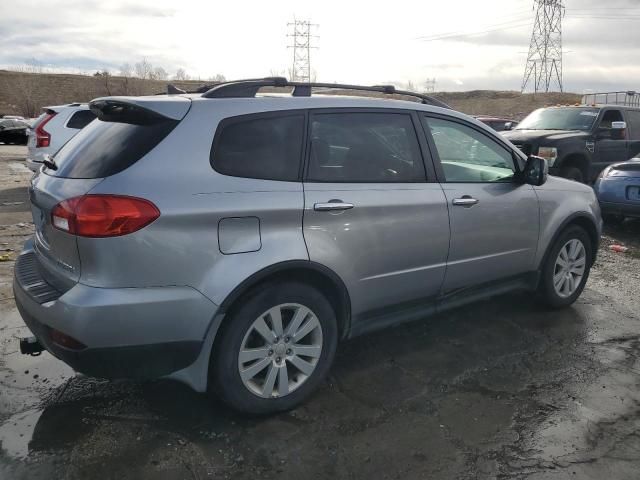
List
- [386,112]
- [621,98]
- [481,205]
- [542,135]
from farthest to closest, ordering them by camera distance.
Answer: [621,98]
[542,135]
[481,205]
[386,112]

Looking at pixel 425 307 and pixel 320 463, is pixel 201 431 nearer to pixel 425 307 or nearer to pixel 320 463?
pixel 320 463

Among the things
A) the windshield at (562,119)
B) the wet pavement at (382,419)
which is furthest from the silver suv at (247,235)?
the windshield at (562,119)

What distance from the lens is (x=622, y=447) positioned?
2914mm

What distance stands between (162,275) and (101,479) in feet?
3.21

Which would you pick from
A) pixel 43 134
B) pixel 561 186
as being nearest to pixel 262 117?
pixel 561 186

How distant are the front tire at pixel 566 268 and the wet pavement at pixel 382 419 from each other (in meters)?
0.51

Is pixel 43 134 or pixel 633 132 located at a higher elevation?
pixel 633 132

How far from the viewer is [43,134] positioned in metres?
10.5

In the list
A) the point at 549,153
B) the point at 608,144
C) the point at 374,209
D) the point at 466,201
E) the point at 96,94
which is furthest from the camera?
the point at 96,94

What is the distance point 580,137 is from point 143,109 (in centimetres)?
878

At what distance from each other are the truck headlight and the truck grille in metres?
8.20

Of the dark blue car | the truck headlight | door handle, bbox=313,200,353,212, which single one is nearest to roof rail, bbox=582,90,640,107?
the truck headlight

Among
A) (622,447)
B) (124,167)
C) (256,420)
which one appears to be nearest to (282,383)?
(256,420)

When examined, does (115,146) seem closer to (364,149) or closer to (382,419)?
(364,149)
